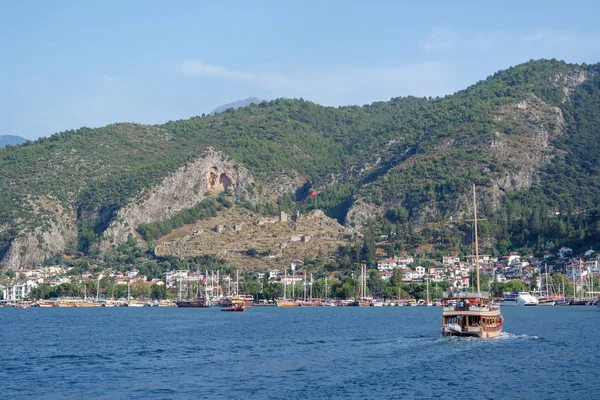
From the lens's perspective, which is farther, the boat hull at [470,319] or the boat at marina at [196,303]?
the boat at marina at [196,303]

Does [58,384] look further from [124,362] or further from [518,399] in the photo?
[518,399]

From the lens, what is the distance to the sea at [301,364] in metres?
51.4

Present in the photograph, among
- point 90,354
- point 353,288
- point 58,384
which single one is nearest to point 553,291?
point 353,288

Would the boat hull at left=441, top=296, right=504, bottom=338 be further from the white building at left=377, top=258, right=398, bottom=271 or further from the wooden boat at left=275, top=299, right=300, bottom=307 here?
the white building at left=377, top=258, right=398, bottom=271

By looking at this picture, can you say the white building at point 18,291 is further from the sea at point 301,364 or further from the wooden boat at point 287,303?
the sea at point 301,364

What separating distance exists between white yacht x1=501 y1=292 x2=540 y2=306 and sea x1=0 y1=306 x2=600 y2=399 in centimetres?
6536

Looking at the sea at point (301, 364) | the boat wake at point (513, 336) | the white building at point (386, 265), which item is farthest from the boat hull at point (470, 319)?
the white building at point (386, 265)

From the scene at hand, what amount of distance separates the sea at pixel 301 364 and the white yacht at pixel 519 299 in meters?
65.4

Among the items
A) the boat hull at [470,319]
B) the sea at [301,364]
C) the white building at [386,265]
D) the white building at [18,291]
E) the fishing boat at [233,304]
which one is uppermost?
the white building at [386,265]

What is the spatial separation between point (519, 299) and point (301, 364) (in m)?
106

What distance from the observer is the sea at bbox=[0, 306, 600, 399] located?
51.4 metres

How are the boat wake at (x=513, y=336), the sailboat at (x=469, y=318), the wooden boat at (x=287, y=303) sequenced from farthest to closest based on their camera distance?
the wooden boat at (x=287, y=303) < the boat wake at (x=513, y=336) < the sailboat at (x=469, y=318)

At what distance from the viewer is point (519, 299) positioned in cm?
16125

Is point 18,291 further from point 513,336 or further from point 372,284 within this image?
point 513,336
